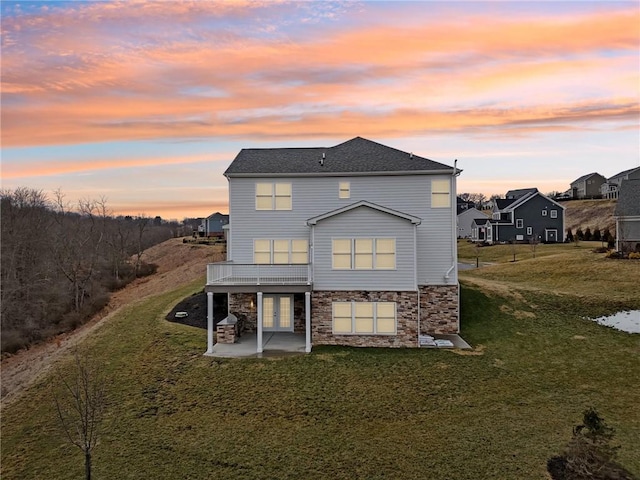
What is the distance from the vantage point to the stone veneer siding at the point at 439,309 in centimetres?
1950

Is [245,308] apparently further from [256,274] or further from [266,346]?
[266,346]

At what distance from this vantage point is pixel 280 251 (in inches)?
795

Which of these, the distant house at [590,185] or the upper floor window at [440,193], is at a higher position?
the distant house at [590,185]

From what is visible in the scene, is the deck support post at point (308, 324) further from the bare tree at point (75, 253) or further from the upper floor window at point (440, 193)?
the bare tree at point (75, 253)

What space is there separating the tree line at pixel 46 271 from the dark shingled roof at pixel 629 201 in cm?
4404

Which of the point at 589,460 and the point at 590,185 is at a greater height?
the point at 590,185

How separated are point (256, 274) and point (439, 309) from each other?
8990 millimetres

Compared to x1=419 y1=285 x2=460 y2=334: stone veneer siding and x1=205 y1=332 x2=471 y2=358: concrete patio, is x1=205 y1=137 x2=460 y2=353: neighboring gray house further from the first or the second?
x1=205 y1=332 x2=471 y2=358: concrete patio

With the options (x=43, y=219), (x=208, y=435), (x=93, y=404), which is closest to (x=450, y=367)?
(x=208, y=435)

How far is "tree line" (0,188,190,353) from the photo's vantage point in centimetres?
3072

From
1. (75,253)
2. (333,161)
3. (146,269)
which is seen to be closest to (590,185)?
(333,161)

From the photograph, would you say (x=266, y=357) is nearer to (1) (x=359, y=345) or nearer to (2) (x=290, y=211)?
(1) (x=359, y=345)

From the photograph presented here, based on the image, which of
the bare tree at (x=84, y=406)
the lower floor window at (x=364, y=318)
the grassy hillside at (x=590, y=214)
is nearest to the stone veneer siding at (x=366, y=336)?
the lower floor window at (x=364, y=318)

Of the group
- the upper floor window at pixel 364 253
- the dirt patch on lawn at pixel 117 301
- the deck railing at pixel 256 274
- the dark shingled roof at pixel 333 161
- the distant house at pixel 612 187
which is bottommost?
the dirt patch on lawn at pixel 117 301
